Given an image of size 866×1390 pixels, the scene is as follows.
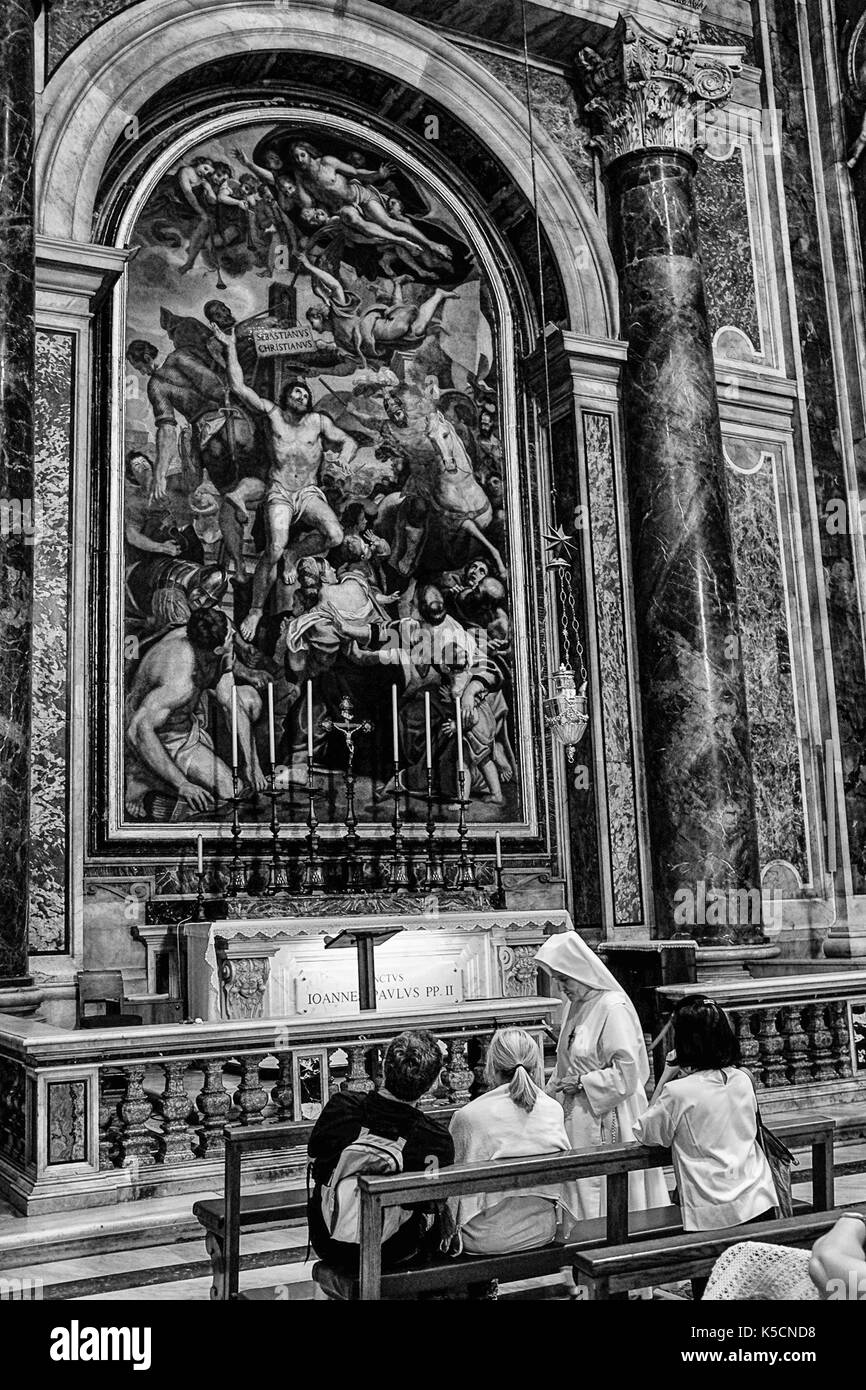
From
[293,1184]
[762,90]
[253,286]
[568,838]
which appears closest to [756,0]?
[762,90]

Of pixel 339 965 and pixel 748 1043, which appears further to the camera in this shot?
pixel 339 965

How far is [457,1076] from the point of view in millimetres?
7141

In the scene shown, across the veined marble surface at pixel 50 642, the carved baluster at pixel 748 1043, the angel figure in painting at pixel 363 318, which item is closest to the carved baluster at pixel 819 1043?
the carved baluster at pixel 748 1043

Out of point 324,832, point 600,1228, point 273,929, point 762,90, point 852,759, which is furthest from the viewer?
point 762,90

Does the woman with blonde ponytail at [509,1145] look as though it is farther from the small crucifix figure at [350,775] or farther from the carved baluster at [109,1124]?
the small crucifix figure at [350,775]

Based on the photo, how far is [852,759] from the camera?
12.7 meters

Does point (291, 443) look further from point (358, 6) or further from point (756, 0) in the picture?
point (756, 0)

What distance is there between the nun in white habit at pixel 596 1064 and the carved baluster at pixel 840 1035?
307 cm

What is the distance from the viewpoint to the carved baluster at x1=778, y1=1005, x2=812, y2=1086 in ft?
27.4

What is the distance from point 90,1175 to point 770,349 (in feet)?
32.6

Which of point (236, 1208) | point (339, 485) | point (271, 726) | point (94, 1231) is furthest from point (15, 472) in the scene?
point (236, 1208)

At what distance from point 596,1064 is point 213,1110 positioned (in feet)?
6.65

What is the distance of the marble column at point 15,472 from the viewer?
8125 mm

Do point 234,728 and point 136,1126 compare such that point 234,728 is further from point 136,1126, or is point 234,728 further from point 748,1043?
point 748,1043
